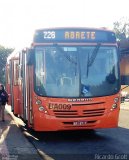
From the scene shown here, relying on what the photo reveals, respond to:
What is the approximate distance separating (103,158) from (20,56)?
608cm

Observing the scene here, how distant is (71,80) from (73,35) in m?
1.36

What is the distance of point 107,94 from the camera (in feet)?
39.0

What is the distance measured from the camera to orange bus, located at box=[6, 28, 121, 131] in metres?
11.6

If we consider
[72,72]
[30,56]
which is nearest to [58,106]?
[72,72]

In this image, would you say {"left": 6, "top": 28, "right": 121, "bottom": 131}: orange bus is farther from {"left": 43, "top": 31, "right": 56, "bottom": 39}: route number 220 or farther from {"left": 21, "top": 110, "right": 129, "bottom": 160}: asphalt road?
{"left": 21, "top": 110, "right": 129, "bottom": 160}: asphalt road

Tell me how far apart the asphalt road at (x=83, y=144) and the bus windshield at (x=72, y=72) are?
52.7 inches

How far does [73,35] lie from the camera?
12.2 meters

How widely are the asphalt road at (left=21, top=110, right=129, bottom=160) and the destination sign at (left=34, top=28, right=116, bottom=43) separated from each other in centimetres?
286

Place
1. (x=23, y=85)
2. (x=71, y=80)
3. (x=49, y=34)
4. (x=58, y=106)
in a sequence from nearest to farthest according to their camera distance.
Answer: (x=58, y=106) → (x=71, y=80) → (x=49, y=34) → (x=23, y=85)

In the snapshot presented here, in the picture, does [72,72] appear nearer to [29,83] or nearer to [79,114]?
[79,114]

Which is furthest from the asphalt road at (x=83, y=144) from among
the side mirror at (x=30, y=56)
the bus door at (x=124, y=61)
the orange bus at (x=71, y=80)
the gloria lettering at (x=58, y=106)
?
the bus door at (x=124, y=61)

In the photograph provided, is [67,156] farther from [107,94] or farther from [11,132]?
[11,132]

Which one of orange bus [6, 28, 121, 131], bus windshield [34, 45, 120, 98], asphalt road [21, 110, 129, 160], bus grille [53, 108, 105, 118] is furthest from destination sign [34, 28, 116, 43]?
asphalt road [21, 110, 129, 160]

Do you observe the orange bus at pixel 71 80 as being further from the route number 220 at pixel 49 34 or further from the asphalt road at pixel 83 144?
the asphalt road at pixel 83 144
